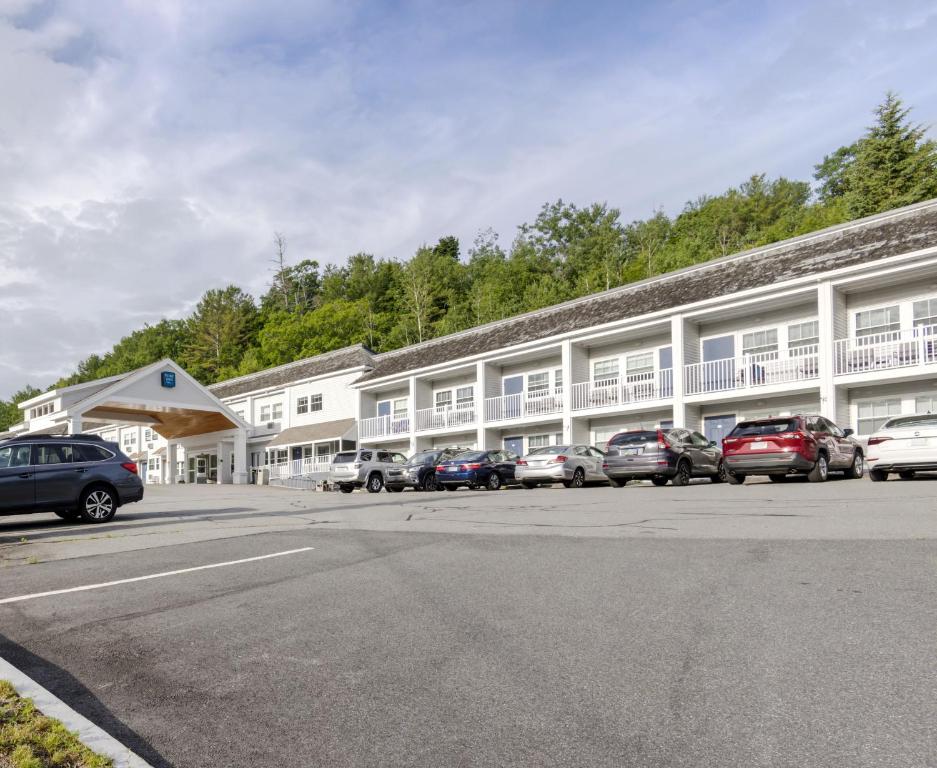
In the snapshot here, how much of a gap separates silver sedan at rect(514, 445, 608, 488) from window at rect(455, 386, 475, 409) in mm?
14074

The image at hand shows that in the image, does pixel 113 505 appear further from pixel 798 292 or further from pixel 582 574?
pixel 798 292

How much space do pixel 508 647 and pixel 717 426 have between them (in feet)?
81.4

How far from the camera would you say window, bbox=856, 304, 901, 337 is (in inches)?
945

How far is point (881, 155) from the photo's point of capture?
44938 mm

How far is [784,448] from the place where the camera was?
17.0m

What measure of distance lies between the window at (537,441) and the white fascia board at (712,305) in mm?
4110

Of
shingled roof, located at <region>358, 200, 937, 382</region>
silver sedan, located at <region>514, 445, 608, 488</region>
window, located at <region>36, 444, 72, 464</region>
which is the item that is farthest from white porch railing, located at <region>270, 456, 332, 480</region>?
window, located at <region>36, 444, 72, 464</region>

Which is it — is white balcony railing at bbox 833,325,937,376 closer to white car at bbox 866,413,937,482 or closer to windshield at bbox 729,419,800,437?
white car at bbox 866,413,937,482

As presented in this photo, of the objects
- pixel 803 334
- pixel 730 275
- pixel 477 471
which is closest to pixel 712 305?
pixel 730 275

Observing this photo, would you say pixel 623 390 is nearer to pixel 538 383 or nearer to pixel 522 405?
pixel 522 405

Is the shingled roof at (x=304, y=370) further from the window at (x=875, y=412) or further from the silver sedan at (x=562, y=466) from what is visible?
the window at (x=875, y=412)

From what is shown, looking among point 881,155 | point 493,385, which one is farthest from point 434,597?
point 881,155

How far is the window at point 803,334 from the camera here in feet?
84.5

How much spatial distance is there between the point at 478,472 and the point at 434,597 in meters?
18.7
